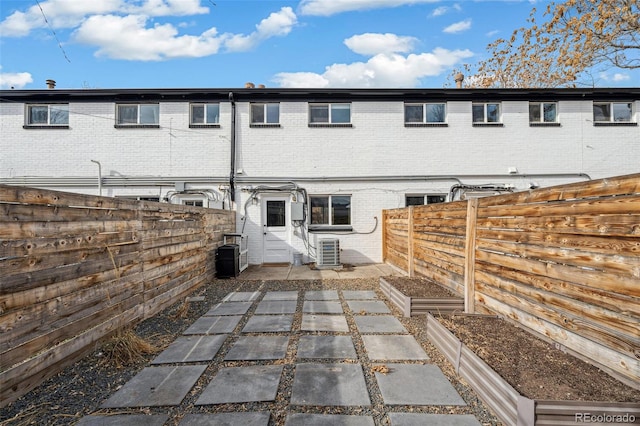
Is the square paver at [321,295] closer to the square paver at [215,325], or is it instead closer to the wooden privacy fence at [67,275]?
the square paver at [215,325]

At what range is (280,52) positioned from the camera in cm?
802

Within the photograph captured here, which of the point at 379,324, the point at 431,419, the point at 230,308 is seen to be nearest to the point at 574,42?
the point at 379,324

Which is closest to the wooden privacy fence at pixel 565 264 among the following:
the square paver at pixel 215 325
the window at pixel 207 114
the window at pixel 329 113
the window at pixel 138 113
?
the square paver at pixel 215 325

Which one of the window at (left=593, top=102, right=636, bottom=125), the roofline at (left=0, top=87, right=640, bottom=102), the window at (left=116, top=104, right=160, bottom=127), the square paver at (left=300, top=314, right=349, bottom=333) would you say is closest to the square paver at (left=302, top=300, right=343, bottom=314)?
the square paver at (left=300, top=314, right=349, bottom=333)

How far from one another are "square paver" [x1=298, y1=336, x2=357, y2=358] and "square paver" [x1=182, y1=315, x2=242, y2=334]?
1102 millimetres

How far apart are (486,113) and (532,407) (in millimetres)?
9920

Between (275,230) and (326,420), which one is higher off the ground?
(275,230)

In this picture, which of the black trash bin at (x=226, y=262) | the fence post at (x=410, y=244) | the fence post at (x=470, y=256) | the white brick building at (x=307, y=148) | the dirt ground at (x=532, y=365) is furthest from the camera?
the white brick building at (x=307, y=148)

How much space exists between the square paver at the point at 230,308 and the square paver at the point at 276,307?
0.72ft

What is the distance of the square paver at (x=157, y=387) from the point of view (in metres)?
2.39

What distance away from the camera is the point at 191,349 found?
3383 mm

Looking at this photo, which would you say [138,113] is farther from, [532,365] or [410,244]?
[532,365]

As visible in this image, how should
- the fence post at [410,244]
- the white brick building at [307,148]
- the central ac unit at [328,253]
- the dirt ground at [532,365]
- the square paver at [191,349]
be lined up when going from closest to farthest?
the dirt ground at [532,365] < the square paver at [191,349] < the fence post at [410,244] < the central ac unit at [328,253] < the white brick building at [307,148]

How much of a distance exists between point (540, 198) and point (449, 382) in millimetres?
1969
